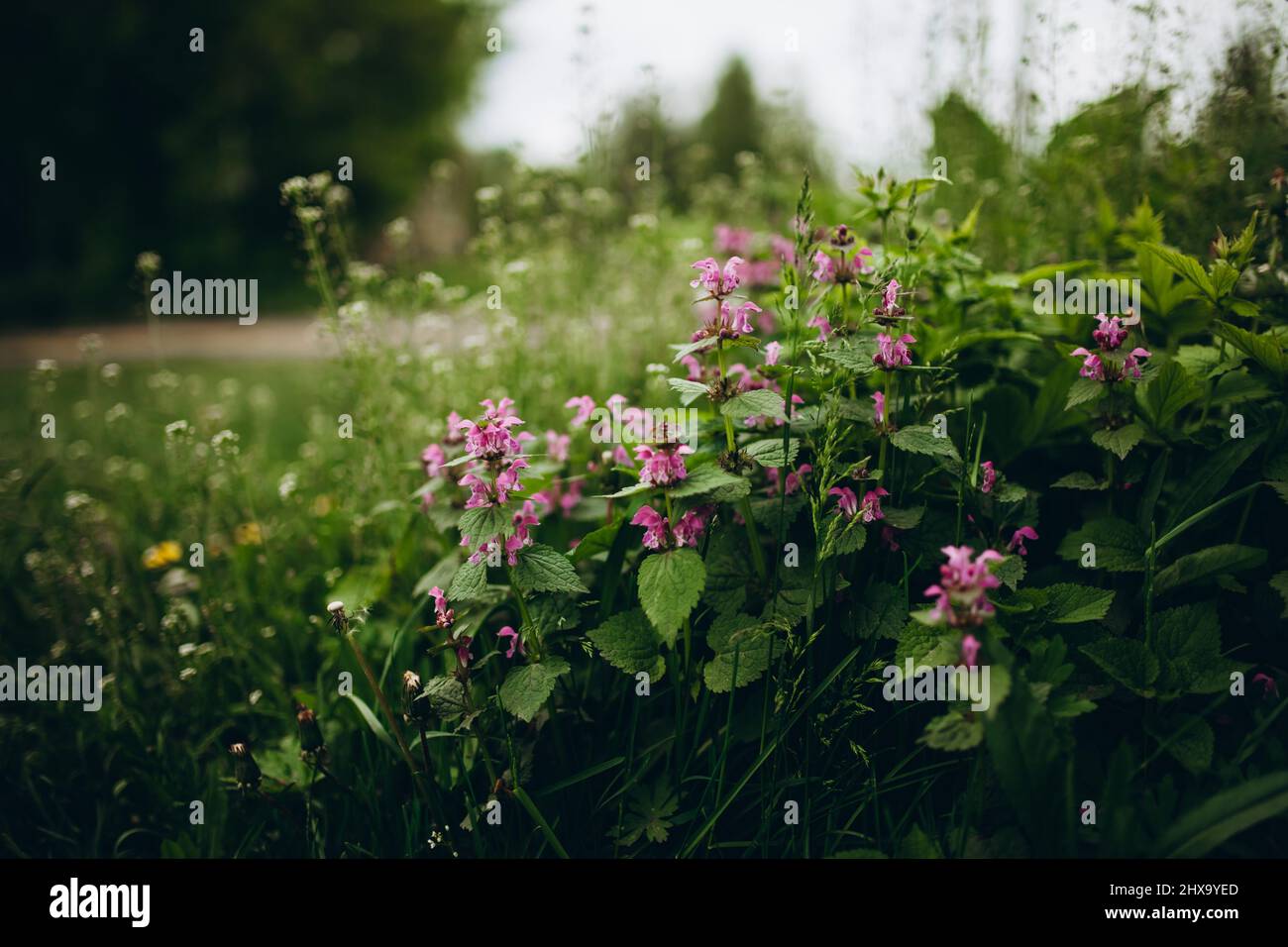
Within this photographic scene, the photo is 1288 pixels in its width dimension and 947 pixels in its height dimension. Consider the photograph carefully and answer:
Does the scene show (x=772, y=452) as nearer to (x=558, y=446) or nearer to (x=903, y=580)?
(x=903, y=580)

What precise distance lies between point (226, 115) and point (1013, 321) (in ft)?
43.0

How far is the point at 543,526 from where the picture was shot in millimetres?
2031

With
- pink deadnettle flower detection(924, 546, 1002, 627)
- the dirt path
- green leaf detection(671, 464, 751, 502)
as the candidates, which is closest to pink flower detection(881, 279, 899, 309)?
green leaf detection(671, 464, 751, 502)

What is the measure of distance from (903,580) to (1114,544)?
1.40 ft

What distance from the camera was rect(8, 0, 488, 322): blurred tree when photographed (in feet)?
33.7

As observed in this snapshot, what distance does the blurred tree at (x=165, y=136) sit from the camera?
1027cm

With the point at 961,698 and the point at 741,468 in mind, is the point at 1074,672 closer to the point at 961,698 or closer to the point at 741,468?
the point at 961,698

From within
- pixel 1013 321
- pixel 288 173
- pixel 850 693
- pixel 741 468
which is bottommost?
pixel 850 693

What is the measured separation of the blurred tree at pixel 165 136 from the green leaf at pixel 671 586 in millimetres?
10856

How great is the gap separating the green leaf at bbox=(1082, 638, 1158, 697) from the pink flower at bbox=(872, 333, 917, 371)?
619 millimetres

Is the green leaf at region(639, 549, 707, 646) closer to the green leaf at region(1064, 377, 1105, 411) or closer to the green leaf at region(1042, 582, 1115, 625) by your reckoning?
the green leaf at region(1042, 582, 1115, 625)

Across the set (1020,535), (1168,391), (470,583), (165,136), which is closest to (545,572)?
(470,583)

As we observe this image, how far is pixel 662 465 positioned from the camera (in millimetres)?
1490

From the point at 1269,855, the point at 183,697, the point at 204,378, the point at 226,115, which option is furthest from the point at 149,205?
the point at 1269,855
